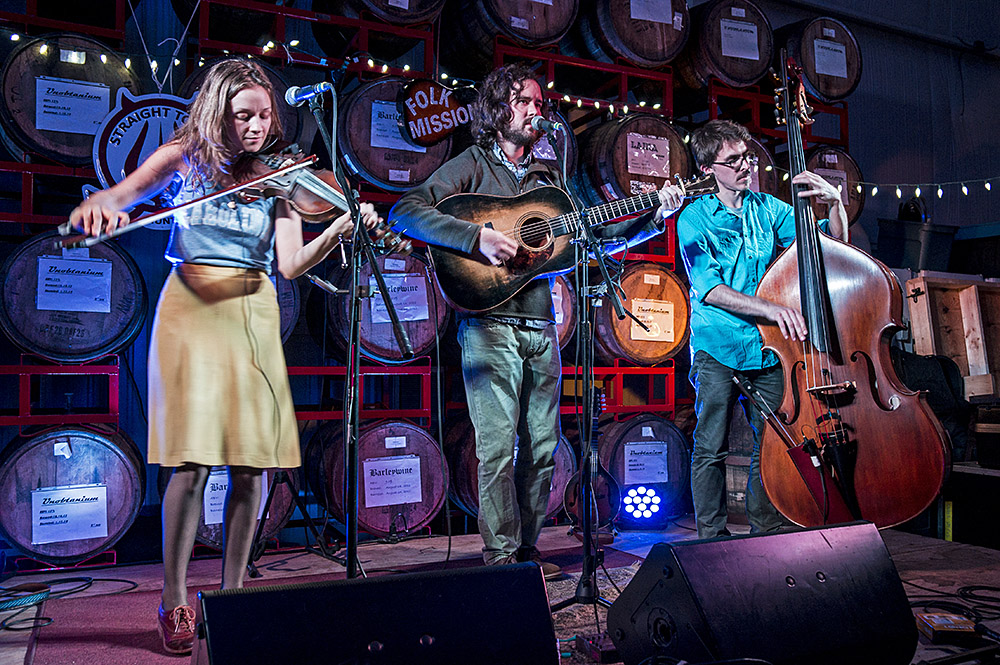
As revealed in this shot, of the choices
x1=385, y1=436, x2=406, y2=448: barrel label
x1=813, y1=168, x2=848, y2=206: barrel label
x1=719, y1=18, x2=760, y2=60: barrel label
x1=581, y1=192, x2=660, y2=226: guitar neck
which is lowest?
x1=385, y1=436, x2=406, y2=448: barrel label

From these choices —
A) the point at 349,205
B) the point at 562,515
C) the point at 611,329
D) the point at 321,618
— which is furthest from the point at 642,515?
the point at 321,618

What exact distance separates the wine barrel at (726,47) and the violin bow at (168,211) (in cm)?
392

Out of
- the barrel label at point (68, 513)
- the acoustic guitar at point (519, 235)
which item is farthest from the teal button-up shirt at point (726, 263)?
the barrel label at point (68, 513)

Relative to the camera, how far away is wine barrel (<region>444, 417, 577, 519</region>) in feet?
14.1

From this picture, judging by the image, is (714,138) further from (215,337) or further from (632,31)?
(215,337)

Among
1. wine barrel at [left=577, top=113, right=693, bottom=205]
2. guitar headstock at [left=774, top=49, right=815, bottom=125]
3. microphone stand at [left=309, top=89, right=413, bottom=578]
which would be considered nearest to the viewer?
microphone stand at [left=309, top=89, right=413, bottom=578]

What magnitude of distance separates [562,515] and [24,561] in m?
3.03

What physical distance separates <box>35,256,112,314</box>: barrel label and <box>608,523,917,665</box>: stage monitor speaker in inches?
116

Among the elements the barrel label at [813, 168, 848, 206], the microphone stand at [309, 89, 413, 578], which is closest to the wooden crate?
the barrel label at [813, 168, 848, 206]

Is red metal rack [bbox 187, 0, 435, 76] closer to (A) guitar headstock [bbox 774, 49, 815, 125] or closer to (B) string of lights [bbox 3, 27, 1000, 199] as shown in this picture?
(B) string of lights [bbox 3, 27, 1000, 199]

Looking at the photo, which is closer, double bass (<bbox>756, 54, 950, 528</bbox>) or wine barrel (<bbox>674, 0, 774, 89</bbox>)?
double bass (<bbox>756, 54, 950, 528</bbox>)

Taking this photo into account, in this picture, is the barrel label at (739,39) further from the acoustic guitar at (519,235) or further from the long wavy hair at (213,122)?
the long wavy hair at (213,122)

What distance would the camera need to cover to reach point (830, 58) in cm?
588

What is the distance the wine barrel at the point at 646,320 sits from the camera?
4.76 meters
